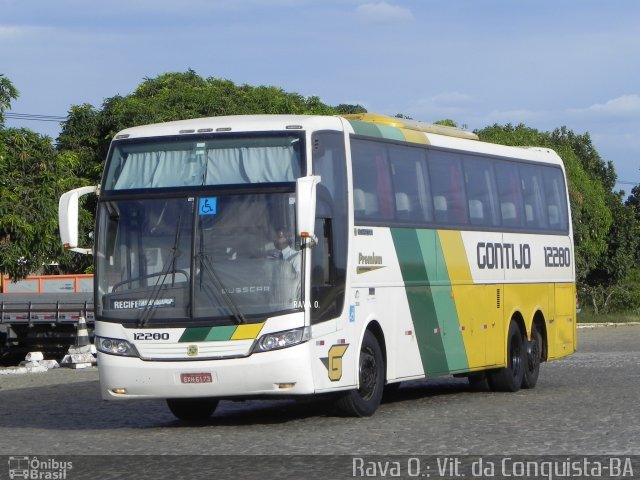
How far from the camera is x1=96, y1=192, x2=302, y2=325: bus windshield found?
1476 centimetres

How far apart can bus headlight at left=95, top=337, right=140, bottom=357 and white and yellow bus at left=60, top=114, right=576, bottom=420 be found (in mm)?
14

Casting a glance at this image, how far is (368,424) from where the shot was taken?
15.2 metres

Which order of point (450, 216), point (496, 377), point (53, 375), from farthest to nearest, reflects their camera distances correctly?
point (53, 375) → point (496, 377) → point (450, 216)

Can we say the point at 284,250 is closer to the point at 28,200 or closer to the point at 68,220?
the point at 68,220

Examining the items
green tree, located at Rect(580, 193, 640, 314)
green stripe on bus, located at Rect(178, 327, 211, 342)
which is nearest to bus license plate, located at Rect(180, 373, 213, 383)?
green stripe on bus, located at Rect(178, 327, 211, 342)

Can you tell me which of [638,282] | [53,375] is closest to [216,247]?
[53,375]

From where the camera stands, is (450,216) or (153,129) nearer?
(153,129)

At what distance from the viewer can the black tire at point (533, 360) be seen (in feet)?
69.8

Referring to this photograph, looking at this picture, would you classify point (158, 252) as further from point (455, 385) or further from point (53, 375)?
point (53, 375)

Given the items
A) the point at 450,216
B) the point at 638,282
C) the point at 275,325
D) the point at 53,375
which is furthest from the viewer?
the point at 638,282

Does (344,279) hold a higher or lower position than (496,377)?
higher

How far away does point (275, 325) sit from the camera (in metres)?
14.7

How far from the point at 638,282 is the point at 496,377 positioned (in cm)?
5691

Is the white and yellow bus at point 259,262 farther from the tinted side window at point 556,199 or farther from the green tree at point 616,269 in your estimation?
the green tree at point 616,269
